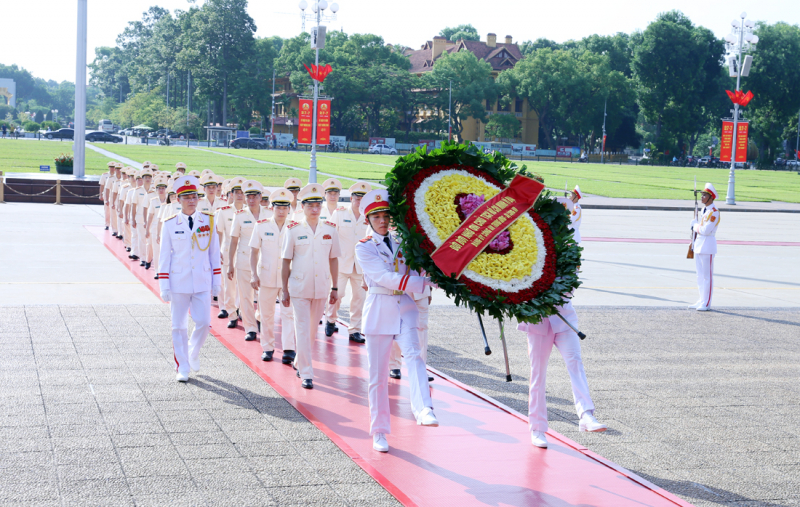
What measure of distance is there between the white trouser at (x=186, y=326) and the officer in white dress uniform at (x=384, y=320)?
258cm

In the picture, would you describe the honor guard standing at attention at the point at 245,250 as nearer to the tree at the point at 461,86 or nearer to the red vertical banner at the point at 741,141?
the red vertical banner at the point at 741,141

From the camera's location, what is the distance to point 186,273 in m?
7.81

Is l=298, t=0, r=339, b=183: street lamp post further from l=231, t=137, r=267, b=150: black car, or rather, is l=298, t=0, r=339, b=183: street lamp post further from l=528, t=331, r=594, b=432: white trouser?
l=231, t=137, r=267, b=150: black car

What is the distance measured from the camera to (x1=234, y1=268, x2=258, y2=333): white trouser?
378 inches

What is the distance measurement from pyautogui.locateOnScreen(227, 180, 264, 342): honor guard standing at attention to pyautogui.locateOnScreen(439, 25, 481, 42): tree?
440 ft

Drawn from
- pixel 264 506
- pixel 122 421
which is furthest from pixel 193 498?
pixel 122 421

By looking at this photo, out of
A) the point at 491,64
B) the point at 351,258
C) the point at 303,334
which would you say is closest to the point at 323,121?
the point at 351,258

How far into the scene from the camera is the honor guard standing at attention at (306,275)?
759 centimetres

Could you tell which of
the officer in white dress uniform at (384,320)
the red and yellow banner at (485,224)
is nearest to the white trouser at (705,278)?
the red and yellow banner at (485,224)

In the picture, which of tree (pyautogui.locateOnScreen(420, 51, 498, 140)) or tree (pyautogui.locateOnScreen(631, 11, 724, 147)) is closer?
tree (pyautogui.locateOnScreen(631, 11, 724, 147))

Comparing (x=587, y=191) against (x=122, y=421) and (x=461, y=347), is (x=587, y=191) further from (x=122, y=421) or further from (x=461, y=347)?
(x=122, y=421)

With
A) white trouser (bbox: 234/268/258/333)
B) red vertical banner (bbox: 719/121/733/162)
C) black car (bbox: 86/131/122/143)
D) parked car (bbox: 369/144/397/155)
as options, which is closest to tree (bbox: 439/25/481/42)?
parked car (bbox: 369/144/397/155)

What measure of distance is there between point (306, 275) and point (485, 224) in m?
2.56

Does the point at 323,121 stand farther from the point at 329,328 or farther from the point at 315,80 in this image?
the point at 329,328
